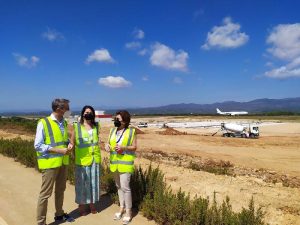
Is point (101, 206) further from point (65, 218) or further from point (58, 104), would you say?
A: point (58, 104)

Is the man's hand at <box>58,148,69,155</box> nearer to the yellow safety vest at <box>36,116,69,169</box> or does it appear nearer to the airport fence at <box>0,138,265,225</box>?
the yellow safety vest at <box>36,116,69,169</box>

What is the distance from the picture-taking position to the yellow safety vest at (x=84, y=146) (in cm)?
600

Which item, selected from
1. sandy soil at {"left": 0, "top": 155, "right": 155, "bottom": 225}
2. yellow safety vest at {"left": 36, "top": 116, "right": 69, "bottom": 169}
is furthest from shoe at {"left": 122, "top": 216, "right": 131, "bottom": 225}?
yellow safety vest at {"left": 36, "top": 116, "right": 69, "bottom": 169}

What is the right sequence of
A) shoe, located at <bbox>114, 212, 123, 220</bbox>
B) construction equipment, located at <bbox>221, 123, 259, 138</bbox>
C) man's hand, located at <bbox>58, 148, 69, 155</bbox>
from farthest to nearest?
1. construction equipment, located at <bbox>221, 123, 259, 138</bbox>
2. shoe, located at <bbox>114, 212, 123, 220</bbox>
3. man's hand, located at <bbox>58, 148, 69, 155</bbox>

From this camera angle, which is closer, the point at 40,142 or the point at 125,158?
the point at 40,142

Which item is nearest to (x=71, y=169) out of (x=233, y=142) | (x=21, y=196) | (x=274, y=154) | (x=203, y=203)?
(x=21, y=196)

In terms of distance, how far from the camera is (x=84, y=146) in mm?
6039

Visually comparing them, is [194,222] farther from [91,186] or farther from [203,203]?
[91,186]

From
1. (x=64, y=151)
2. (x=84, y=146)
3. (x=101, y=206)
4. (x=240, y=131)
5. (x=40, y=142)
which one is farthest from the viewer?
(x=240, y=131)

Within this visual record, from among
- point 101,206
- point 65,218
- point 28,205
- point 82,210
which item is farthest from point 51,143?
point 28,205

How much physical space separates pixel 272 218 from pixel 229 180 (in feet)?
→ 9.25

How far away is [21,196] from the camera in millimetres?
7582

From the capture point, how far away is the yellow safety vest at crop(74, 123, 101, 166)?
6.00m

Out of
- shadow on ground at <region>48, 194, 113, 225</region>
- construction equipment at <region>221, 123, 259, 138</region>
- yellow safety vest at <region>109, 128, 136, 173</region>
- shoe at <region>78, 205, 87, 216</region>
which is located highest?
yellow safety vest at <region>109, 128, 136, 173</region>
